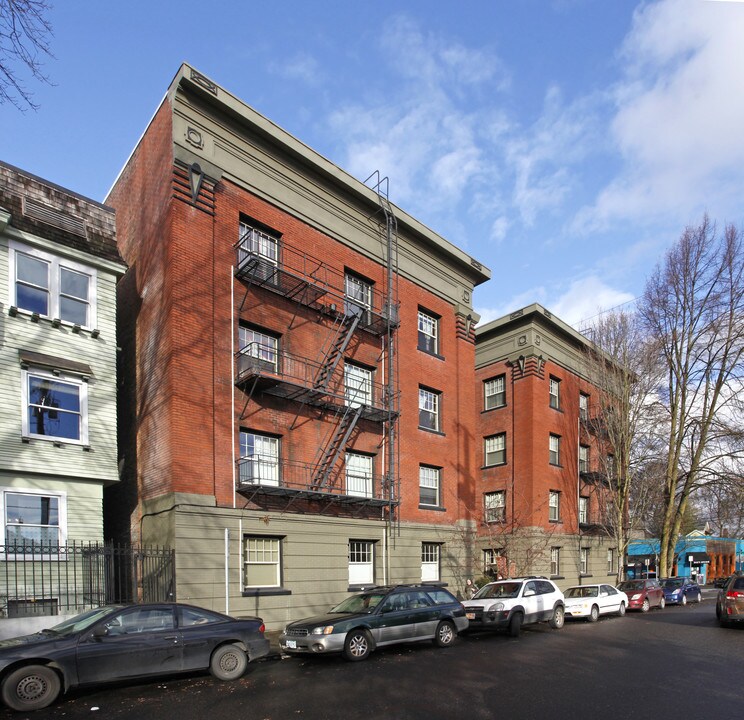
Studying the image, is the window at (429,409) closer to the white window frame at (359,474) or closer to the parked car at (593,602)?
the white window frame at (359,474)

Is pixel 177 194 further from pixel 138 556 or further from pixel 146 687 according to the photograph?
pixel 146 687

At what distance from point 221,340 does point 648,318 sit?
24.2 m

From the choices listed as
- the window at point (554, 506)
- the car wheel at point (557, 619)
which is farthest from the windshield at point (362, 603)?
the window at point (554, 506)

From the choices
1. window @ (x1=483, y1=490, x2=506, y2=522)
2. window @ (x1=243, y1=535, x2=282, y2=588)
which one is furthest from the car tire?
window @ (x1=483, y1=490, x2=506, y2=522)

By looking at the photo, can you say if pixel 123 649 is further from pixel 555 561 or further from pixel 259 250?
pixel 555 561

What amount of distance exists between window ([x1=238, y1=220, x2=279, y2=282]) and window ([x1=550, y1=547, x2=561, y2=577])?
21502mm

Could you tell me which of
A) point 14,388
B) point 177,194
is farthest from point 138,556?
point 177,194

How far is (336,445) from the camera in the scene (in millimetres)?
20922

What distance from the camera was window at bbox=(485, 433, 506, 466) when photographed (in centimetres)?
3403

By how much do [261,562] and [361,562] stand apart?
444 cm

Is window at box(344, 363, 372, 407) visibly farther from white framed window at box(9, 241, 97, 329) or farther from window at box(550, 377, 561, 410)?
window at box(550, 377, 561, 410)

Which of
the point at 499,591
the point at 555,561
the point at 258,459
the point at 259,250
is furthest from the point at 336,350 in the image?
the point at 555,561

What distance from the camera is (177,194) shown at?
58.6 ft

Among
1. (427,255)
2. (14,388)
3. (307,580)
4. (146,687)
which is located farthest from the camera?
(427,255)
